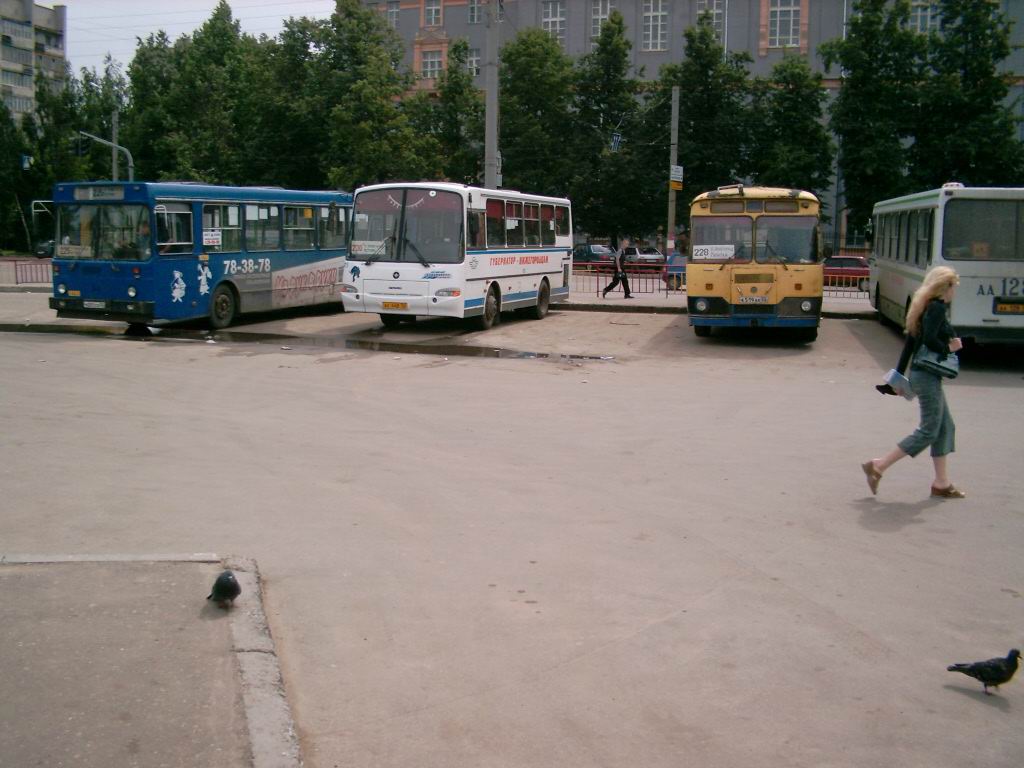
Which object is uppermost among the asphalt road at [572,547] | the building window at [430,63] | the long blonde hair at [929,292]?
the building window at [430,63]

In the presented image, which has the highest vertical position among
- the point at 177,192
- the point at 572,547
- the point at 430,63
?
the point at 430,63

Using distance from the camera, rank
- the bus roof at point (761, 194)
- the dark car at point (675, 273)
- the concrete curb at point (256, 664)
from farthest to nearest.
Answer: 1. the dark car at point (675, 273)
2. the bus roof at point (761, 194)
3. the concrete curb at point (256, 664)

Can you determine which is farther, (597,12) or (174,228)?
(597,12)

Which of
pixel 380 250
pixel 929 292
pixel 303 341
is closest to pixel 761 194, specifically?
pixel 380 250

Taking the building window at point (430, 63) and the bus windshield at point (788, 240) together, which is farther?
the building window at point (430, 63)

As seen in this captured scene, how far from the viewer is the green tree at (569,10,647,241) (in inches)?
2122

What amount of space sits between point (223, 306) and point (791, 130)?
1423 inches

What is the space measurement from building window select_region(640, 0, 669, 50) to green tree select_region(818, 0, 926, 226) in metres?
23.5

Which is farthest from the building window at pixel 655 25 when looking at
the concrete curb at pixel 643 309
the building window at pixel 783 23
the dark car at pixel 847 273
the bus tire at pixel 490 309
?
the bus tire at pixel 490 309

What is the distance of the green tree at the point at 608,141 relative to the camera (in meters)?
53.9

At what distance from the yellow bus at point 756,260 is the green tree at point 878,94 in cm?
2807

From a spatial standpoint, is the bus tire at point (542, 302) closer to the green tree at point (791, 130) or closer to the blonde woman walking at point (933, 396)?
the blonde woman walking at point (933, 396)

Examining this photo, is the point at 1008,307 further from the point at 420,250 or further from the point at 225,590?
the point at 225,590

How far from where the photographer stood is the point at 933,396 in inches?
333
